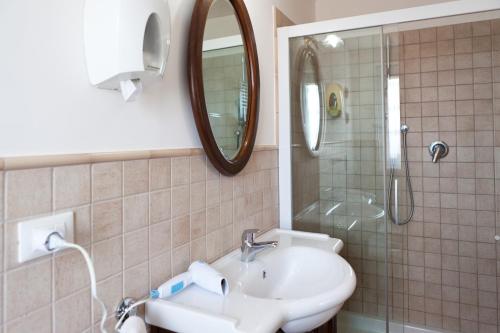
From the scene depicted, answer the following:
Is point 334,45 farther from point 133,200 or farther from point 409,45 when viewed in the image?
point 133,200

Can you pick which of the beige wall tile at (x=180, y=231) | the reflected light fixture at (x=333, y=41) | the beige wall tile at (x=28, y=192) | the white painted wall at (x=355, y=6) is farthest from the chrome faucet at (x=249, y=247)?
the white painted wall at (x=355, y=6)

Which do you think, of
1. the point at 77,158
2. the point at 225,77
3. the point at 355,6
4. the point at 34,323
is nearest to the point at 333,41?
the point at 225,77

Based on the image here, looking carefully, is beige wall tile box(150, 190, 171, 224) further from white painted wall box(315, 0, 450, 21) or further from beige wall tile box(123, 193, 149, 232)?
white painted wall box(315, 0, 450, 21)

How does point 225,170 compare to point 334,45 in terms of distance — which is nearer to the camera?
point 225,170

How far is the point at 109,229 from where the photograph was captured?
0.83 metres

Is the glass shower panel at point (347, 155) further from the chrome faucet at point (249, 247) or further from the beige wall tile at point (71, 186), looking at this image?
the beige wall tile at point (71, 186)

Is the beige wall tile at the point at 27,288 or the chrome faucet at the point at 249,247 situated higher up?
the beige wall tile at the point at 27,288

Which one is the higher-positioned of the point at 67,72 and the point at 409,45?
the point at 409,45

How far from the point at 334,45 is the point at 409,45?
0.50 metres

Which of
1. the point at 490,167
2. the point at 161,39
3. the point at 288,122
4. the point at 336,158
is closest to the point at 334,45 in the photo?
the point at 288,122

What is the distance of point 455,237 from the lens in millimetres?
2156

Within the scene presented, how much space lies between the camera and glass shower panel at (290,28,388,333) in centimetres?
180

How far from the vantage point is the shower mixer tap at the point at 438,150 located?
2201 mm

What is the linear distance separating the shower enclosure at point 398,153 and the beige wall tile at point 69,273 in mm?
1286
